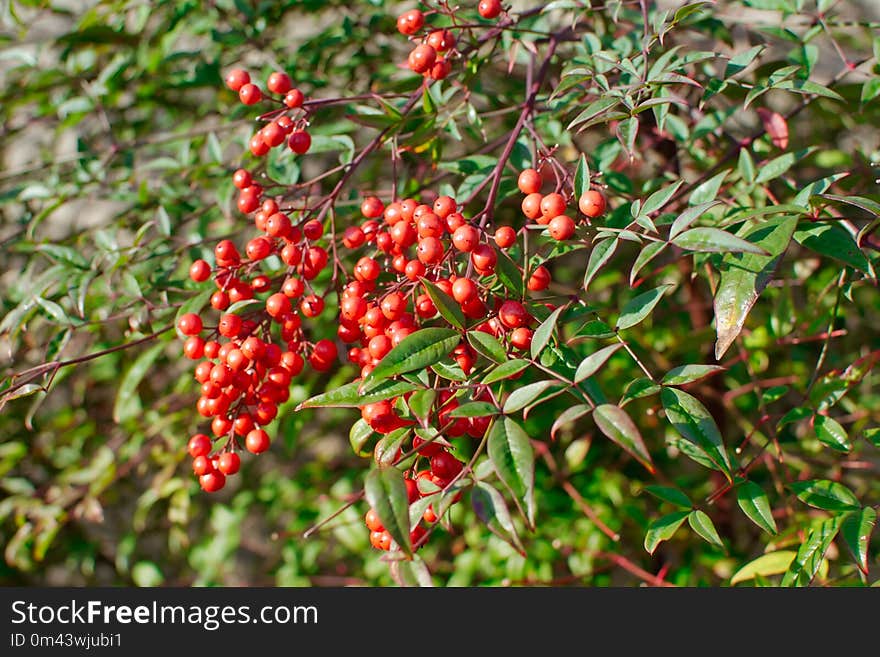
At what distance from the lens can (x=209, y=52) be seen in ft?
5.11

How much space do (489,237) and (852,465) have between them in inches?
35.8

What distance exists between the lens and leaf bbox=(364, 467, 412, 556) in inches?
23.6

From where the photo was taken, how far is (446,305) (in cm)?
70

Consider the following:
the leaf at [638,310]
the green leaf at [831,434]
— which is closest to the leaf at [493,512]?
the leaf at [638,310]

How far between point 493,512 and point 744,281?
309 millimetres

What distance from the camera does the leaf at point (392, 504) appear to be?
60 centimetres

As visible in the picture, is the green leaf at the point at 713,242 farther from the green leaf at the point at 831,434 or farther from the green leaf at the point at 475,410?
the green leaf at the point at 831,434

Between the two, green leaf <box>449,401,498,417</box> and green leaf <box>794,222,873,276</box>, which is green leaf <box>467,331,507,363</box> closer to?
green leaf <box>449,401,498,417</box>

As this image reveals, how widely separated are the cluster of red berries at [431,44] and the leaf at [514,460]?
48 cm

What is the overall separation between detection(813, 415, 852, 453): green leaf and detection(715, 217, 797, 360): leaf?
0.29 m

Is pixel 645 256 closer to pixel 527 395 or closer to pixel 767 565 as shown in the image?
pixel 527 395

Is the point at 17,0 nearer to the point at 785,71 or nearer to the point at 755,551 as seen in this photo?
the point at 785,71

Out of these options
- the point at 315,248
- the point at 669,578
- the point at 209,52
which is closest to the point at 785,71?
the point at 315,248

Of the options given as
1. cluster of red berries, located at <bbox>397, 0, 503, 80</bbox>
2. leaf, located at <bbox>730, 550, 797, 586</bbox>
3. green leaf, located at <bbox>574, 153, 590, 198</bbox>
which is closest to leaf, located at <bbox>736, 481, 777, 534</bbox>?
leaf, located at <bbox>730, 550, 797, 586</bbox>
